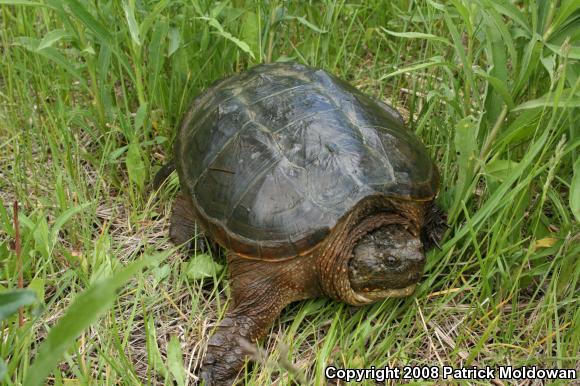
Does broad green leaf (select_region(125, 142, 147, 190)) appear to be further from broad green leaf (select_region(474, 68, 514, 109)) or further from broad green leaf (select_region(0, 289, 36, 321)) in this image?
broad green leaf (select_region(474, 68, 514, 109))

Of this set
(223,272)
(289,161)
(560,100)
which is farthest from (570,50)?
(223,272)

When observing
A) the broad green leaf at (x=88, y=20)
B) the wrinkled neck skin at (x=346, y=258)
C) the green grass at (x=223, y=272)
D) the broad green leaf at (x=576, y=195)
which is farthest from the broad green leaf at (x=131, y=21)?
the broad green leaf at (x=576, y=195)

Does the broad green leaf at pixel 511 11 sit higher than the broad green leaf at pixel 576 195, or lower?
higher

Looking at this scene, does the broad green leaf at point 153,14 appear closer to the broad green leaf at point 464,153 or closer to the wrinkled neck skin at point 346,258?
the wrinkled neck skin at point 346,258

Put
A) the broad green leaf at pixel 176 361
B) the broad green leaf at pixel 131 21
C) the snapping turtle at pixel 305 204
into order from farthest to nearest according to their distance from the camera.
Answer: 1. the broad green leaf at pixel 131 21
2. the snapping turtle at pixel 305 204
3. the broad green leaf at pixel 176 361

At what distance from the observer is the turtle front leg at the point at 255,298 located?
6.54 feet

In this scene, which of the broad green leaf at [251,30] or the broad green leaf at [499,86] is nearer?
the broad green leaf at [499,86]

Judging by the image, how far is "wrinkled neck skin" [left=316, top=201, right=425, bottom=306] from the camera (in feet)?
6.71

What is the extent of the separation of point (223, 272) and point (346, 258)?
555mm

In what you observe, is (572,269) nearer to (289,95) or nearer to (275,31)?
(289,95)

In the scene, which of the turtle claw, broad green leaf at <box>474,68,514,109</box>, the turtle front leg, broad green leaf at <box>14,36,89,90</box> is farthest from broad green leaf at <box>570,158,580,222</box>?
broad green leaf at <box>14,36,89,90</box>

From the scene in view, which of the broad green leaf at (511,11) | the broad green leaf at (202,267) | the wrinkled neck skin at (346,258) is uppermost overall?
the broad green leaf at (511,11)

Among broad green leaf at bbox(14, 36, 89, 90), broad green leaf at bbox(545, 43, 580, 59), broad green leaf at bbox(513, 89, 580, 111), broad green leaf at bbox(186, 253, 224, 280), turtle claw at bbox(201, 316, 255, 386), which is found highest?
broad green leaf at bbox(545, 43, 580, 59)

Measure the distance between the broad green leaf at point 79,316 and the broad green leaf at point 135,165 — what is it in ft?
5.07
